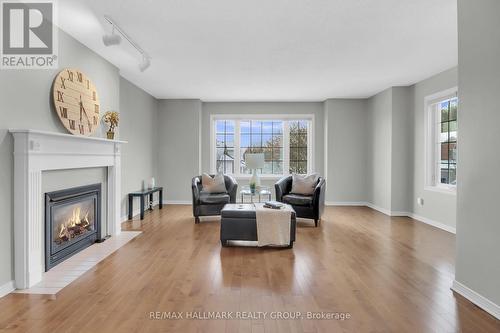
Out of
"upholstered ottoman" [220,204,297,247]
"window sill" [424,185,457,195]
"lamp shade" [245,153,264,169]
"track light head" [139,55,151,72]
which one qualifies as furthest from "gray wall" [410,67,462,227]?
"track light head" [139,55,151,72]

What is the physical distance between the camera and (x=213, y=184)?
5.75 m

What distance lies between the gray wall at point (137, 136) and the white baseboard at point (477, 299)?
4865mm

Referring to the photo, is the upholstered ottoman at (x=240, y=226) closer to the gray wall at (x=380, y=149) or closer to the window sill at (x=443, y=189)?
the window sill at (x=443, y=189)

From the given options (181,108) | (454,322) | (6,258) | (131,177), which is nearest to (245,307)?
(454,322)

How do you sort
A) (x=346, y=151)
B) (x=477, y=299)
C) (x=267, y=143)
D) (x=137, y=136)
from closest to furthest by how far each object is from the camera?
(x=477, y=299)
(x=137, y=136)
(x=346, y=151)
(x=267, y=143)

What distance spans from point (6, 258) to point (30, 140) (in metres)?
1.01

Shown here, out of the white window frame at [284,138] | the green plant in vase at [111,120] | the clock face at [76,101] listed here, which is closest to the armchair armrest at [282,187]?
the white window frame at [284,138]

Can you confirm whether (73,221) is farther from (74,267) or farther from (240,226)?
(240,226)

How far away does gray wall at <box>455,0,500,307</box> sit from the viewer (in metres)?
2.22

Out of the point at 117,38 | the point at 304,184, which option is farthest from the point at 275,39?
the point at 304,184

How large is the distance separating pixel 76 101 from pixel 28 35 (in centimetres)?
81

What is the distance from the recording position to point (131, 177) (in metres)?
5.70

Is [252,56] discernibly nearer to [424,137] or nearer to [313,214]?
[313,214]

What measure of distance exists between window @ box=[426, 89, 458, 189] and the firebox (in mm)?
5421
